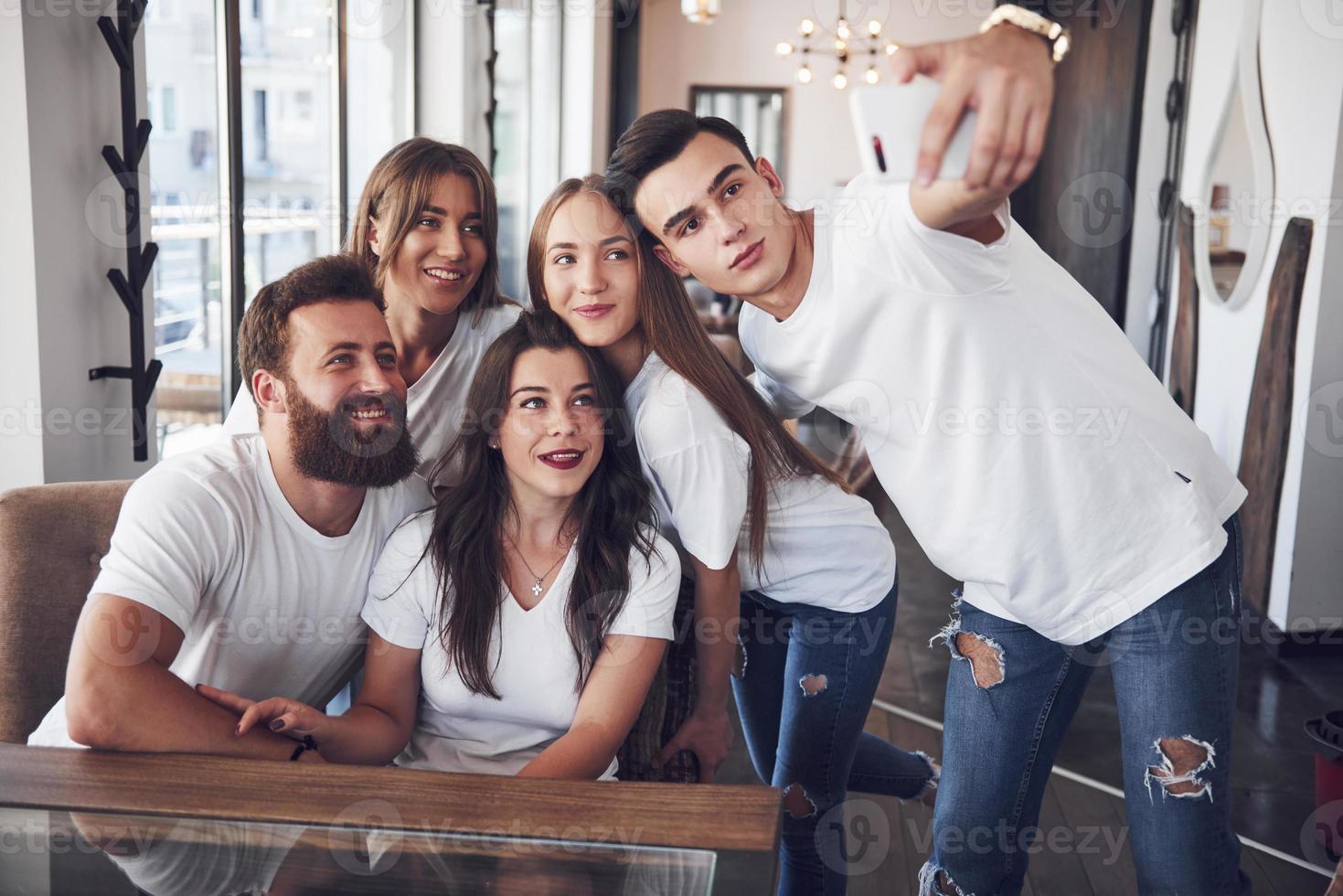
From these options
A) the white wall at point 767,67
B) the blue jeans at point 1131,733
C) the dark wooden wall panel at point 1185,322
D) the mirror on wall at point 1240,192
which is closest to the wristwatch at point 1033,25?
the blue jeans at point 1131,733

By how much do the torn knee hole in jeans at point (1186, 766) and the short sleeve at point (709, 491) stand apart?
0.62 m

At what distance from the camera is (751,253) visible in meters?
1.43

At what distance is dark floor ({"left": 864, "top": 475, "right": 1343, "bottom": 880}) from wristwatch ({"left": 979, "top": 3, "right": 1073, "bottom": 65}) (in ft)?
6.66

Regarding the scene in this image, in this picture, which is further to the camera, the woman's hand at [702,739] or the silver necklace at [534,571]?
the woman's hand at [702,739]

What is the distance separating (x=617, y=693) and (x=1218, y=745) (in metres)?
0.75

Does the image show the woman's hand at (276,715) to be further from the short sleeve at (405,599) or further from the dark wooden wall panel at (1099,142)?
the dark wooden wall panel at (1099,142)

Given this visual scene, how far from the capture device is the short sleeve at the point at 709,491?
5.26ft

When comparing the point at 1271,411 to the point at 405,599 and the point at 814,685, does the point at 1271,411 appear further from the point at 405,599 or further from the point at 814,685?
the point at 405,599

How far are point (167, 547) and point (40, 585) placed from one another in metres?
0.31

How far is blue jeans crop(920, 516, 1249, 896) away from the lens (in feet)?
4.49

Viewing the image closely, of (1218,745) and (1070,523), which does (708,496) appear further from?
(1218,745)

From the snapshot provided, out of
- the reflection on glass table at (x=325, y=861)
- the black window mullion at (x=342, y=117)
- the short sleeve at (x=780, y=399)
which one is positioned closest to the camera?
the reflection on glass table at (x=325, y=861)

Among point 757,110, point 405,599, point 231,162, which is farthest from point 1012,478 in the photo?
point 757,110

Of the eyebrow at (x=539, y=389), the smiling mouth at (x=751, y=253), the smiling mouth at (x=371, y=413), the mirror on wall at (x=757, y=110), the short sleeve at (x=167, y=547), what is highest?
the mirror on wall at (x=757, y=110)
